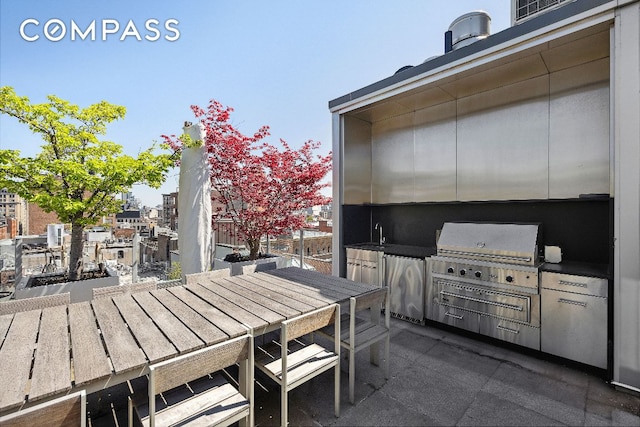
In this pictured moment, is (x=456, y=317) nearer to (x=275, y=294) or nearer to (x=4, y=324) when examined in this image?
(x=275, y=294)

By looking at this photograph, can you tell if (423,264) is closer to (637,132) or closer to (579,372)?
(579,372)

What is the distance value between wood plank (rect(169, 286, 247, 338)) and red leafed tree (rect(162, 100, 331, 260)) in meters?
2.85

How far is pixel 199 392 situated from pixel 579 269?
369 cm

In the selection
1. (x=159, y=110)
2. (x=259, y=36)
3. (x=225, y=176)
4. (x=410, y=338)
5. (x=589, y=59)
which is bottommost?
(x=410, y=338)

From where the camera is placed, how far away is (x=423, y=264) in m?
3.87

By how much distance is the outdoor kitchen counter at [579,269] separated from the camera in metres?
2.69

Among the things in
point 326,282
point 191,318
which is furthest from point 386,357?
point 191,318

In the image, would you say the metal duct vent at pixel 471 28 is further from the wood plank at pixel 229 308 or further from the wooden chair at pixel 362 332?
the wood plank at pixel 229 308

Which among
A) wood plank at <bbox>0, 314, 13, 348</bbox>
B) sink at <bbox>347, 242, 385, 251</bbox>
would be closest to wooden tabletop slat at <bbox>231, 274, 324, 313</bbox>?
wood plank at <bbox>0, 314, 13, 348</bbox>

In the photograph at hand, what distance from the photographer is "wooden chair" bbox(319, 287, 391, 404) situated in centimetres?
227

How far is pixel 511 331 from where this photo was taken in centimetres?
314

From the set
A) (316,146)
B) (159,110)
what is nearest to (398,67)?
(316,146)

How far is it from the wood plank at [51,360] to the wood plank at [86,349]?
31mm

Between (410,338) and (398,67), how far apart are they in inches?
162
